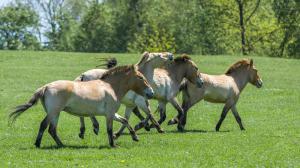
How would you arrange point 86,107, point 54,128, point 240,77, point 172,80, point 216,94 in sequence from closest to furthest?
point 54,128 → point 86,107 → point 172,80 → point 216,94 → point 240,77

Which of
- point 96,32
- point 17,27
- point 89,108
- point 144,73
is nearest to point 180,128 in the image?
point 144,73

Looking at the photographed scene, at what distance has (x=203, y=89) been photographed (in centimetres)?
1892

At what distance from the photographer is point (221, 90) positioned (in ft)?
62.8

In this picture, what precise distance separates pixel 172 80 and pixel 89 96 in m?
4.52

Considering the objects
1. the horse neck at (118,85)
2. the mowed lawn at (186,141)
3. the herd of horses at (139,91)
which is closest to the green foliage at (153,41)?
the mowed lawn at (186,141)

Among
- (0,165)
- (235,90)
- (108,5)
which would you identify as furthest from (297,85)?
(108,5)

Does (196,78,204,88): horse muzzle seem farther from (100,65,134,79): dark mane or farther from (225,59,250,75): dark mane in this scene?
(100,65,134,79): dark mane

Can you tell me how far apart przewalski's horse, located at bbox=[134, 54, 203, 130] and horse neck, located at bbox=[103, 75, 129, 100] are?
2.84 meters

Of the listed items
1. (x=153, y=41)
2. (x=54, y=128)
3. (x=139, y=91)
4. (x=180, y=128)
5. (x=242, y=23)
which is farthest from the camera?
(x=153, y=41)

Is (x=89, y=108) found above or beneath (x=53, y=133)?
above

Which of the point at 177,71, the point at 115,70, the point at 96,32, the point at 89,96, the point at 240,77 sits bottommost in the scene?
the point at 96,32

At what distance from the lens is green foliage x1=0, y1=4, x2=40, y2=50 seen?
86.0 m

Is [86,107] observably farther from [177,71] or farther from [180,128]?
[177,71]

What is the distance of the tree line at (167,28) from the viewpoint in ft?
239
